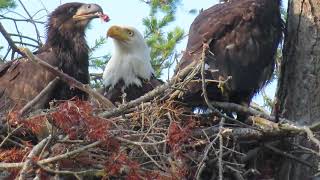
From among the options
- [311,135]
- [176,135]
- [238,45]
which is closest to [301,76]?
[238,45]

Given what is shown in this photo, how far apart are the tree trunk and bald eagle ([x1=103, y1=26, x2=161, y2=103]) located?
126 centimetres

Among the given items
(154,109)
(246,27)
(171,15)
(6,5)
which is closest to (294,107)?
(246,27)

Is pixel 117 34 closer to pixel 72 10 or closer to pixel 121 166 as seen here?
pixel 72 10

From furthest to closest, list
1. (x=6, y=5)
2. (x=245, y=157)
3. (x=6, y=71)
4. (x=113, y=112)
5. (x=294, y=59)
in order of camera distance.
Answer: (x=6, y=5) < (x=6, y=71) < (x=294, y=59) < (x=245, y=157) < (x=113, y=112)

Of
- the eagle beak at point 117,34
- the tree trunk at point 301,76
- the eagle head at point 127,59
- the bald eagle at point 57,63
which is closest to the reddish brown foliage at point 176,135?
the tree trunk at point 301,76

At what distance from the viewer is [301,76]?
617 centimetres

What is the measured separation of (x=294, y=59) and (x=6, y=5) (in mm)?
3114

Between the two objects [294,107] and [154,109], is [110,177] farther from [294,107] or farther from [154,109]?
[294,107]

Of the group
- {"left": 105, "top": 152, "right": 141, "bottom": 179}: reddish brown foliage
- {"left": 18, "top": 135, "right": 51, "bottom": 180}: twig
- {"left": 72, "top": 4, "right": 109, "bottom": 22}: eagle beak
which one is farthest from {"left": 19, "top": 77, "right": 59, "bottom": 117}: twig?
{"left": 72, "top": 4, "right": 109, "bottom": 22}: eagle beak

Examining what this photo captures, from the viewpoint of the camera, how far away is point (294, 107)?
615cm

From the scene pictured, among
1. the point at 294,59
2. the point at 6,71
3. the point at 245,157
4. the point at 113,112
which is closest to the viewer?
the point at 113,112

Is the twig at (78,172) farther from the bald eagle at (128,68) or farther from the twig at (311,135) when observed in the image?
the bald eagle at (128,68)

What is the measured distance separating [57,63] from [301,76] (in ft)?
6.84

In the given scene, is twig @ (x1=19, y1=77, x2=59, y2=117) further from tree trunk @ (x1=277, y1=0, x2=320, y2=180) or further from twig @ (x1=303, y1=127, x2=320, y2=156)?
twig @ (x1=303, y1=127, x2=320, y2=156)
